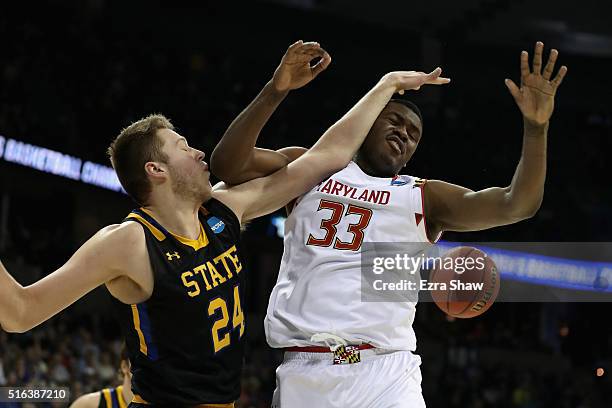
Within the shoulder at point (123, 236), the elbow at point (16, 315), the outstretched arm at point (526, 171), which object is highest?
the outstretched arm at point (526, 171)

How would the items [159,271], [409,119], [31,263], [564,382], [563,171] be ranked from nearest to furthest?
1. [159,271]
2. [409,119]
3. [31,263]
4. [564,382]
5. [563,171]

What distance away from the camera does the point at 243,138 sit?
13.0ft

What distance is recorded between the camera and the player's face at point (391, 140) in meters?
4.26

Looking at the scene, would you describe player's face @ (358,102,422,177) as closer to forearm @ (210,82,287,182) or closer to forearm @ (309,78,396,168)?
forearm @ (309,78,396,168)

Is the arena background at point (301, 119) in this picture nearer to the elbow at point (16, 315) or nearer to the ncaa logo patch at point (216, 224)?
the ncaa logo patch at point (216, 224)

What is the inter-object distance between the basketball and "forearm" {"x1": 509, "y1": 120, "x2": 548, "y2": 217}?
38.4 inches

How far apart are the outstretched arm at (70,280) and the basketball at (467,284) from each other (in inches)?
73.9

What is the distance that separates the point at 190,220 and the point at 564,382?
13764 millimetres

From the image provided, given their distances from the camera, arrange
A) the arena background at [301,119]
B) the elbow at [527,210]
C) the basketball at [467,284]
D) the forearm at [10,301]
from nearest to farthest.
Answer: the forearm at [10,301] < the elbow at [527,210] < the basketball at [467,284] < the arena background at [301,119]

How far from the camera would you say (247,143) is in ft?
13.0

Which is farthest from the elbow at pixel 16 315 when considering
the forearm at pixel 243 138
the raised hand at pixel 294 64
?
the raised hand at pixel 294 64

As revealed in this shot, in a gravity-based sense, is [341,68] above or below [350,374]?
above

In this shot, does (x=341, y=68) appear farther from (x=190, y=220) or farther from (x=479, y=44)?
(x=190, y=220)

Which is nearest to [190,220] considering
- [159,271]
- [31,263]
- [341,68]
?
[159,271]
